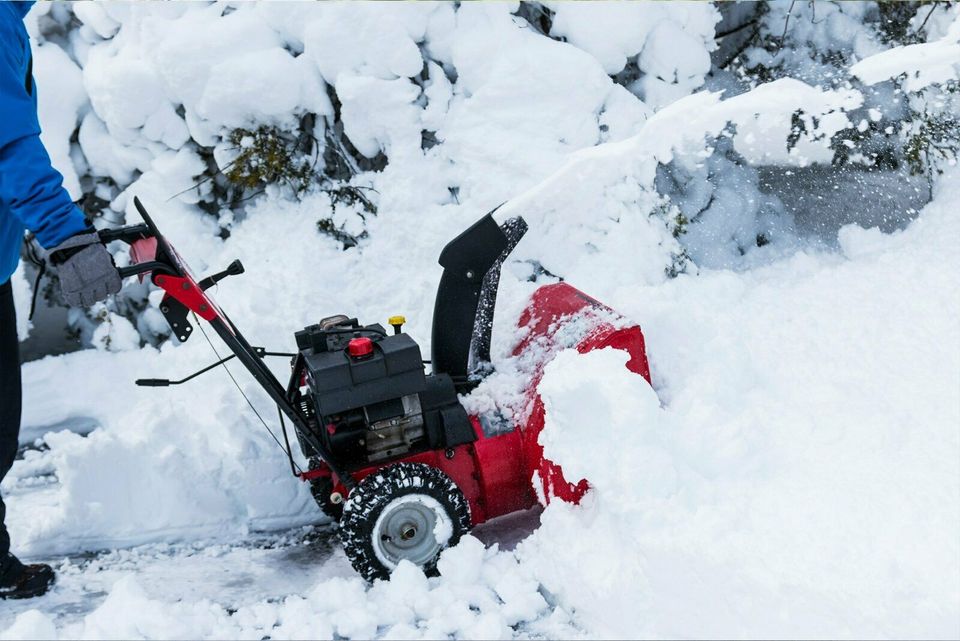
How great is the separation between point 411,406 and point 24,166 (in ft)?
4.72

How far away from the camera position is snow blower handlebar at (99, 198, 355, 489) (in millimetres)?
2686

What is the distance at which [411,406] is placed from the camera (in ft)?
9.76

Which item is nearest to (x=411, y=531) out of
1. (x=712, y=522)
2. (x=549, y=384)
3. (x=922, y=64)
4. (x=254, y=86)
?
(x=549, y=384)

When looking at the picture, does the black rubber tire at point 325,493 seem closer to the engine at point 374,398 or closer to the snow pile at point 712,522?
the engine at point 374,398

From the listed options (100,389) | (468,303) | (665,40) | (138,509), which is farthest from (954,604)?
(100,389)

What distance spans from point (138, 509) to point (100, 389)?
5.85 feet

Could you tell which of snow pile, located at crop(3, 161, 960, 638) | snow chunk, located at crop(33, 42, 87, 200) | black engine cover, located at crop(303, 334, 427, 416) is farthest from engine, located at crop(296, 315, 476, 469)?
snow chunk, located at crop(33, 42, 87, 200)

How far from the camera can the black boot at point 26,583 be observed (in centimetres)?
297

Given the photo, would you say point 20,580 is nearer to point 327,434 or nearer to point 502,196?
point 327,434

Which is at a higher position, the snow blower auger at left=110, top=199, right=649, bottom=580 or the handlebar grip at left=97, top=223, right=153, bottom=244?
the handlebar grip at left=97, top=223, right=153, bottom=244

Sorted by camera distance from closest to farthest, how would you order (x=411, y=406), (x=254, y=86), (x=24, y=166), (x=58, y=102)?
(x=24, y=166) → (x=411, y=406) → (x=254, y=86) → (x=58, y=102)

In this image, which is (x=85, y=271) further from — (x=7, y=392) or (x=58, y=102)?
(x=58, y=102)

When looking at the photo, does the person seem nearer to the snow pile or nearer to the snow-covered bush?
the snow pile

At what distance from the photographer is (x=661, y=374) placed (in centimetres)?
317
